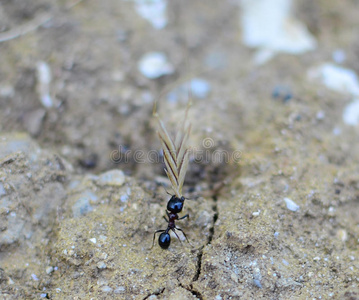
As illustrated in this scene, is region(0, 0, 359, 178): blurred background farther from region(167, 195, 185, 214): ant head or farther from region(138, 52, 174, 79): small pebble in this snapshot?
region(167, 195, 185, 214): ant head

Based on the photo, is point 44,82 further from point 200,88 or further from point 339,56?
point 339,56

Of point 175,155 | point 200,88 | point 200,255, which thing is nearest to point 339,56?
point 200,88

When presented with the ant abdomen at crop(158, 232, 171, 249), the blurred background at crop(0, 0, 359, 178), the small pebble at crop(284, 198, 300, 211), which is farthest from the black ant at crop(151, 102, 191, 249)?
the small pebble at crop(284, 198, 300, 211)

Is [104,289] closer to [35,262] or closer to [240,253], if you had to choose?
[35,262]

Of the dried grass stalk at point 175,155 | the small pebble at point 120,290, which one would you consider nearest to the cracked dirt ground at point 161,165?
the small pebble at point 120,290

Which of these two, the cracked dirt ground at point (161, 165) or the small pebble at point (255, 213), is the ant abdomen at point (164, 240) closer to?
the cracked dirt ground at point (161, 165)

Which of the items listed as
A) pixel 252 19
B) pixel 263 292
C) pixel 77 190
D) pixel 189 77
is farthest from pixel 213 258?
pixel 252 19
